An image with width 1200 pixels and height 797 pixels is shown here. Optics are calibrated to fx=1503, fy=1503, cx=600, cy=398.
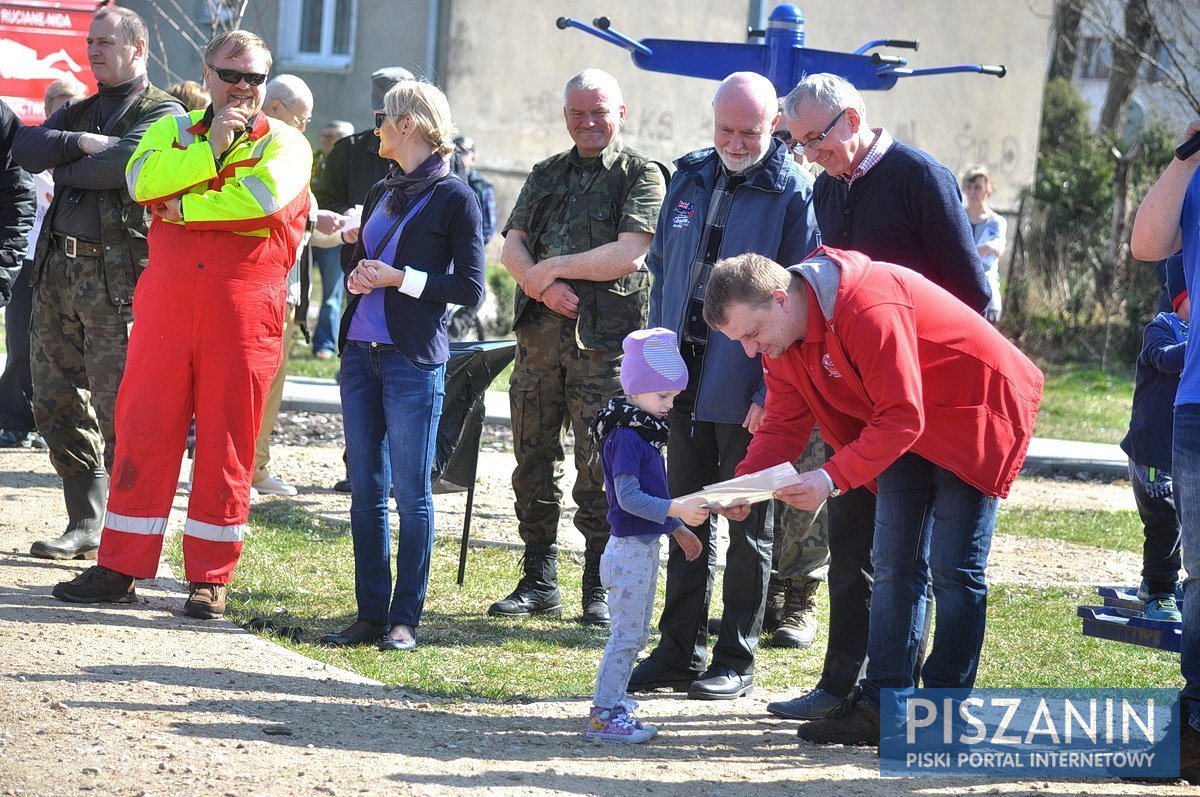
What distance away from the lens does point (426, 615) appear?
633 cm

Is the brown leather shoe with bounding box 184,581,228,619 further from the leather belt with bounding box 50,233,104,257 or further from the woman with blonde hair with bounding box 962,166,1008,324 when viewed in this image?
the woman with blonde hair with bounding box 962,166,1008,324

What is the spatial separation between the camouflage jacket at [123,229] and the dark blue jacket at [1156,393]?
4.20 meters

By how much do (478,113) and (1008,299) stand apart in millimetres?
7408

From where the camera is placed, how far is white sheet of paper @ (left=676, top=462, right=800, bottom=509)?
14.0 feet

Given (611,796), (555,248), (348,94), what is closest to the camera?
(611,796)

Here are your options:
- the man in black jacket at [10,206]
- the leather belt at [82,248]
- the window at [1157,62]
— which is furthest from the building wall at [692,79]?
the leather belt at [82,248]

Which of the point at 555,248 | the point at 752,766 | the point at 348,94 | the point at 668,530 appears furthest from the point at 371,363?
the point at 348,94

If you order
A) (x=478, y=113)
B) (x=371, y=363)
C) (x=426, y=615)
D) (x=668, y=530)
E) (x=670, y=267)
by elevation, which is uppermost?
(x=478, y=113)

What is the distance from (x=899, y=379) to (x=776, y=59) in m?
4.27

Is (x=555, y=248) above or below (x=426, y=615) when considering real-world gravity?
above

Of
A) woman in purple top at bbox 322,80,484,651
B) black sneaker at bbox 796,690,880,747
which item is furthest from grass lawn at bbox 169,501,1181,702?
black sneaker at bbox 796,690,880,747

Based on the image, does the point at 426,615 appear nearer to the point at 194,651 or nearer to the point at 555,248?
the point at 194,651

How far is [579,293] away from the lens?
6156 millimetres

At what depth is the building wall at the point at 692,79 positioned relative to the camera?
20250 millimetres
